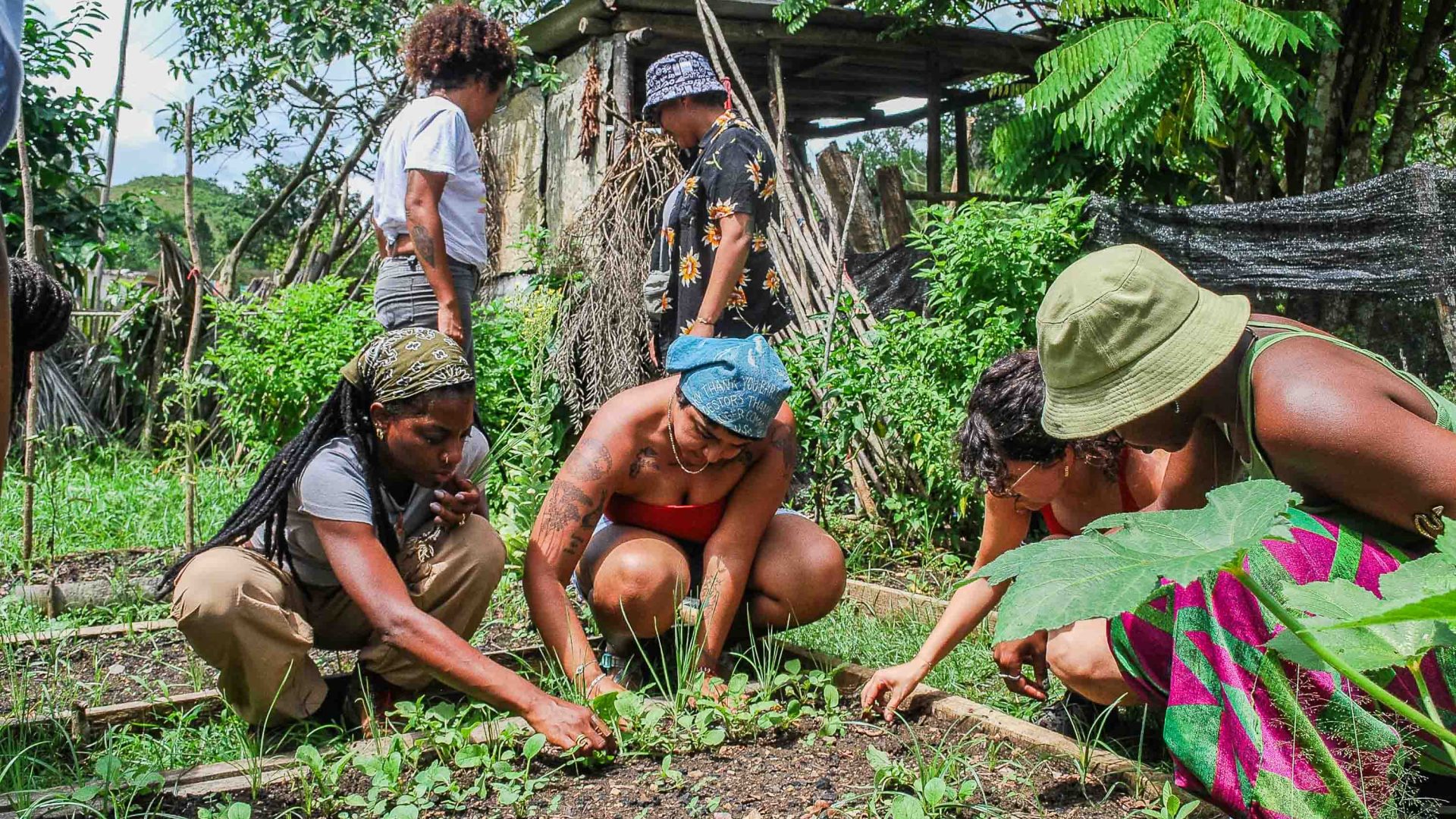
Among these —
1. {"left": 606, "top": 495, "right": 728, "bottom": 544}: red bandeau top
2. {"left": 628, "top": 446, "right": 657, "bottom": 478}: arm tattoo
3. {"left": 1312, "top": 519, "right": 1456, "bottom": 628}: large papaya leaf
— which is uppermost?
{"left": 1312, "top": 519, "right": 1456, "bottom": 628}: large papaya leaf

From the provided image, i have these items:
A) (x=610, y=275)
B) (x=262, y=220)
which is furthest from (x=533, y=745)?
(x=262, y=220)

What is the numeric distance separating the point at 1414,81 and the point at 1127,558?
6955 millimetres

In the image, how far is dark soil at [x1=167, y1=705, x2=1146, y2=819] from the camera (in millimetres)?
2264

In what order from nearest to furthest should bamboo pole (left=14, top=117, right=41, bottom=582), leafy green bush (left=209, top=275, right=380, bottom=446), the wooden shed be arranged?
bamboo pole (left=14, top=117, right=41, bottom=582), leafy green bush (left=209, top=275, right=380, bottom=446), the wooden shed

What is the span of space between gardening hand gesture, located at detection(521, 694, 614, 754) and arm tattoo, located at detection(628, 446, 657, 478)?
0.76m

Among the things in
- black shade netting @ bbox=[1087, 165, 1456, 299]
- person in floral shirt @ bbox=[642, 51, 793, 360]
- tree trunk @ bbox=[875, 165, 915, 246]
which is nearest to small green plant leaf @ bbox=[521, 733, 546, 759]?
person in floral shirt @ bbox=[642, 51, 793, 360]

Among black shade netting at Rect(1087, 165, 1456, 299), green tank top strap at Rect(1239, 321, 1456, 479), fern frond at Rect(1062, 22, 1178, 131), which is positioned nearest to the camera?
green tank top strap at Rect(1239, 321, 1456, 479)

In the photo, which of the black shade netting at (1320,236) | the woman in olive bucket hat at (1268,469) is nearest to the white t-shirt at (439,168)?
the woman in olive bucket hat at (1268,469)

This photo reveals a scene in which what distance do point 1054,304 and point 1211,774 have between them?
33.6 inches

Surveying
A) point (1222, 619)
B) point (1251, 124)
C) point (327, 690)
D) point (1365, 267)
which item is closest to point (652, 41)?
point (1251, 124)

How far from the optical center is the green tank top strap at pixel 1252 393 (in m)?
1.95

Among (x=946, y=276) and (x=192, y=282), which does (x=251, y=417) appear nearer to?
(x=192, y=282)

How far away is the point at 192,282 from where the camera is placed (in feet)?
26.7

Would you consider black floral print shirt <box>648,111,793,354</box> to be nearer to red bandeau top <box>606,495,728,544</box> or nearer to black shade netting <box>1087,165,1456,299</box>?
red bandeau top <box>606,495,728,544</box>
